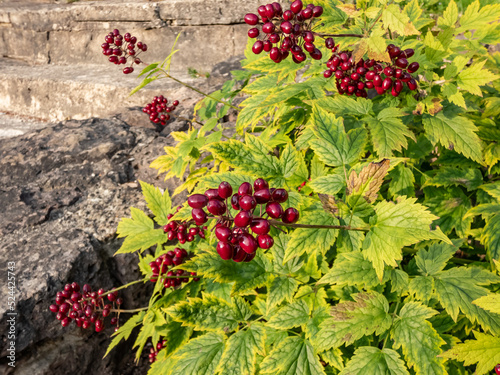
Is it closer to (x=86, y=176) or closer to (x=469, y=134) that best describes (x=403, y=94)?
(x=469, y=134)

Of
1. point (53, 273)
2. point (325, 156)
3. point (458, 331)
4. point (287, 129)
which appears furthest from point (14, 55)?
point (458, 331)

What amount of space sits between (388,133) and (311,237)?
0.58m

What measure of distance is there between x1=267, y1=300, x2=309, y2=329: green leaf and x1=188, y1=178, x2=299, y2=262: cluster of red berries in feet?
1.36

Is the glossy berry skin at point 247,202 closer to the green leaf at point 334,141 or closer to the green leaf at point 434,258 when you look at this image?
the green leaf at point 334,141

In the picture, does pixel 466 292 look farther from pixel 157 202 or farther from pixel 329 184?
pixel 157 202

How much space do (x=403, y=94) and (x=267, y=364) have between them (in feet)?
4.63

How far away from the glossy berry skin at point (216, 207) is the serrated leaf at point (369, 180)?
496 millimetres

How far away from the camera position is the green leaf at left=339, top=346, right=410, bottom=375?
1.22 meters

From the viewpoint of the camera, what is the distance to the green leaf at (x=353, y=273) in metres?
1.31

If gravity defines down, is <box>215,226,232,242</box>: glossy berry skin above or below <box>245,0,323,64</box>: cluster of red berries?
below

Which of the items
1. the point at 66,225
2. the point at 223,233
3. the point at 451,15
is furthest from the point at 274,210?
the point at 66,225

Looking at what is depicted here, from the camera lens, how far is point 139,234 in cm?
204

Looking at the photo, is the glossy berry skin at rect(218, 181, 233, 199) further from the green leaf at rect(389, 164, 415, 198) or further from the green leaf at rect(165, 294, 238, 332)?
the green leaf at rect(389, 164, 415, 198)

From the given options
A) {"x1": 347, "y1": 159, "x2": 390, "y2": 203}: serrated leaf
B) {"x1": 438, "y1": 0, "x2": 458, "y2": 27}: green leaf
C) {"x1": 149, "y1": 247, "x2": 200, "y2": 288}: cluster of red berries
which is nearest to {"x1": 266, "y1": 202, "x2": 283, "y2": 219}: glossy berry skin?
{"x1": 347, "y1": 159, "x2": 390, "y2": 203}: serrated leaf
